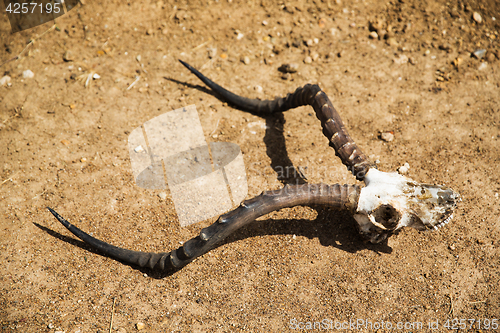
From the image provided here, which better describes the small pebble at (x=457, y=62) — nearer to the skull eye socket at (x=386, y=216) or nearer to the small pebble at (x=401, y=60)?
the small pebble at (x=401, y=60)

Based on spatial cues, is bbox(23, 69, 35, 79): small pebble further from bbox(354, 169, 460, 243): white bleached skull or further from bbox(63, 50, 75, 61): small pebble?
bbox(354, 169, 460, 243): white bleached skull

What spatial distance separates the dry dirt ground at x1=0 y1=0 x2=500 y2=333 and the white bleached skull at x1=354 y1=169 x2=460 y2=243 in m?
0.56

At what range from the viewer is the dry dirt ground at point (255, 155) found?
10.6 feet

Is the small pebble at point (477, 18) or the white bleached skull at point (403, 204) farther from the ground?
the small pebble at point (477, 18)

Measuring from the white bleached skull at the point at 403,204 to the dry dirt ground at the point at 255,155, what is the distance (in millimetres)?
557

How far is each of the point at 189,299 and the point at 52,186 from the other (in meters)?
2.02

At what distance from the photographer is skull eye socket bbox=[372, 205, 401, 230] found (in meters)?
3.05

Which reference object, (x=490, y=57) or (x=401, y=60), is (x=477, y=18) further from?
(x=401, y=60)

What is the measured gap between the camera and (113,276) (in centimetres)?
335

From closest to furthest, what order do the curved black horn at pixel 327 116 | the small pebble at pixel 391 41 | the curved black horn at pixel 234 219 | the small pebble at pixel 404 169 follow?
1. the curved black horn at pixel 234 219
2. the curved black horn at pixel 327 116
3. the small pebble at pixel 404 169
4. the small pebble at pixel 391 41

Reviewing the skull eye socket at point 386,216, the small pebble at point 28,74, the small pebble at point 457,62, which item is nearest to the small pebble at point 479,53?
the small pebble at point 457,62

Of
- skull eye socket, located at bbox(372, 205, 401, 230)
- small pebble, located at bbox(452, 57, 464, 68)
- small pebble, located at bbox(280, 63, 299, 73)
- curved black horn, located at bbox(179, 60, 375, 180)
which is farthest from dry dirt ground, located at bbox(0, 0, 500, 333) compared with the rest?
skull eye socket, located at bbox(372, 205, 401, 230)

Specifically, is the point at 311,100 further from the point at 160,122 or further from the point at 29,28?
the point at 29,28

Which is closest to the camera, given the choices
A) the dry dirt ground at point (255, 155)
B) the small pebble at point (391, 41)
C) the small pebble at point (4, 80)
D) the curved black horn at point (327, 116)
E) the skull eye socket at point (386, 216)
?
the skull eye socket at point (386, 216)
